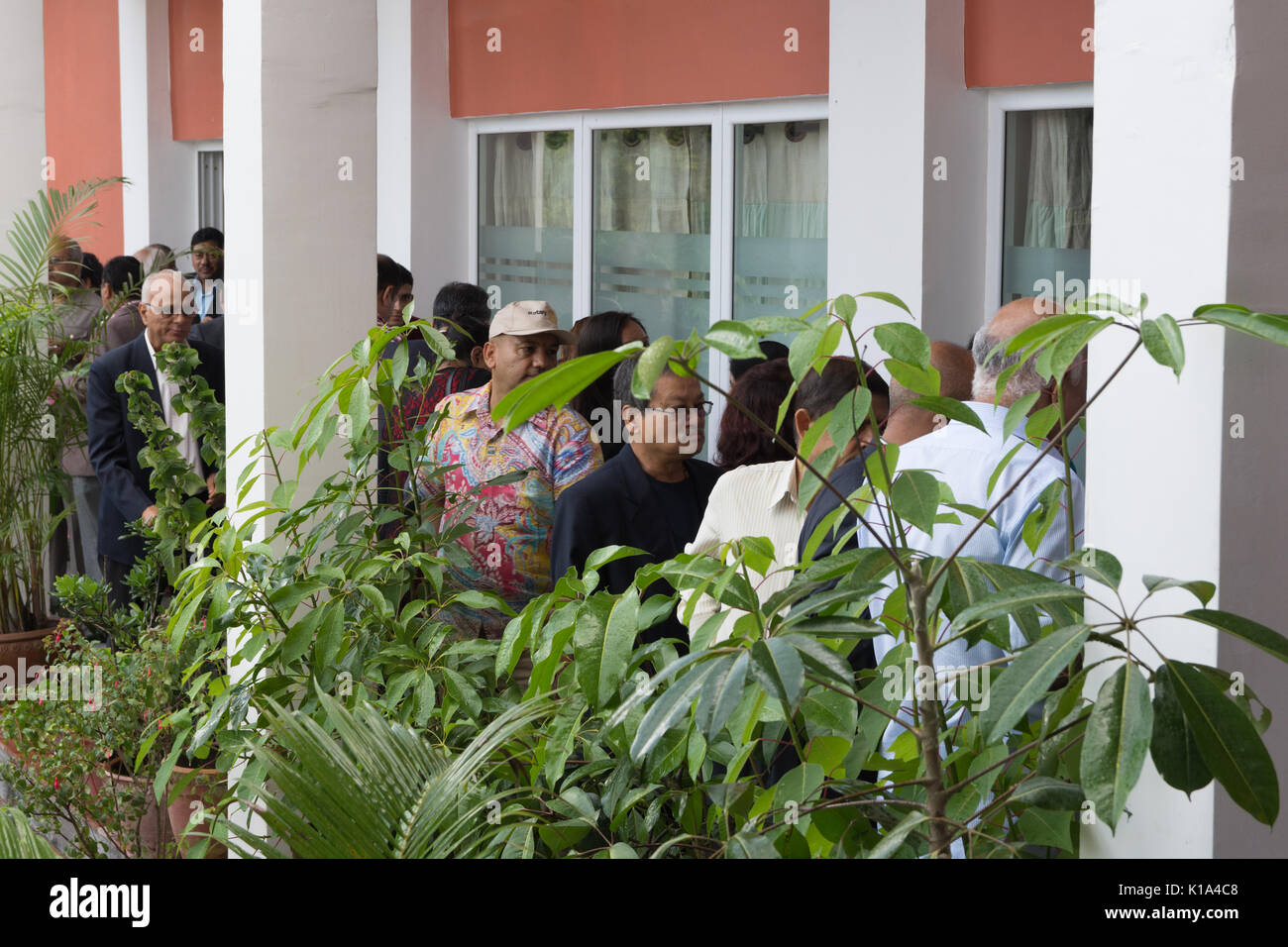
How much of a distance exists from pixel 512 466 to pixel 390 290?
3.07 m

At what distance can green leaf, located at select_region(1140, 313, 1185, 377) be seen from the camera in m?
1.42

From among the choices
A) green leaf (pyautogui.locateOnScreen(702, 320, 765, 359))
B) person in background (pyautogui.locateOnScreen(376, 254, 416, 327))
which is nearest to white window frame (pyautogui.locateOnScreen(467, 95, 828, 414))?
person in background (pyautogui.locateOnScreen(376, 254, 416, 327))

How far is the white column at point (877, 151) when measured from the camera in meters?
6.17

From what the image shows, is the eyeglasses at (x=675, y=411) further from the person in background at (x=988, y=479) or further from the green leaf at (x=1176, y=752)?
the green leaf at (x=1176, y=752)

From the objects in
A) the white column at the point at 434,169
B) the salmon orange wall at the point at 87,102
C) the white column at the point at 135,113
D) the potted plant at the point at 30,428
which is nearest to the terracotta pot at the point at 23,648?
the potted plant at the point at 30,428

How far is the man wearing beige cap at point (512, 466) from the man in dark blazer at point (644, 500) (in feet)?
0.61

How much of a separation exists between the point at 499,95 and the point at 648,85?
1402mm

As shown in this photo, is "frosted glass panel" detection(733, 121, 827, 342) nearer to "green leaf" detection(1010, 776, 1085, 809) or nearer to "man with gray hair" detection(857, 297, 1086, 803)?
"man with gray hair" detection(857, 297, 1086, 803)

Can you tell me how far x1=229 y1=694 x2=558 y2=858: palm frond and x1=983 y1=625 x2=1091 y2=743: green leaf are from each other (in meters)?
0.84

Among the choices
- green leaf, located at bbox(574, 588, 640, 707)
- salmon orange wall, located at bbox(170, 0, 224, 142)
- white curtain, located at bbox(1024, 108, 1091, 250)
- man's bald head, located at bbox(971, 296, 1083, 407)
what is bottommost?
green leaf, located at bbox(574, 588, 640, 707)
